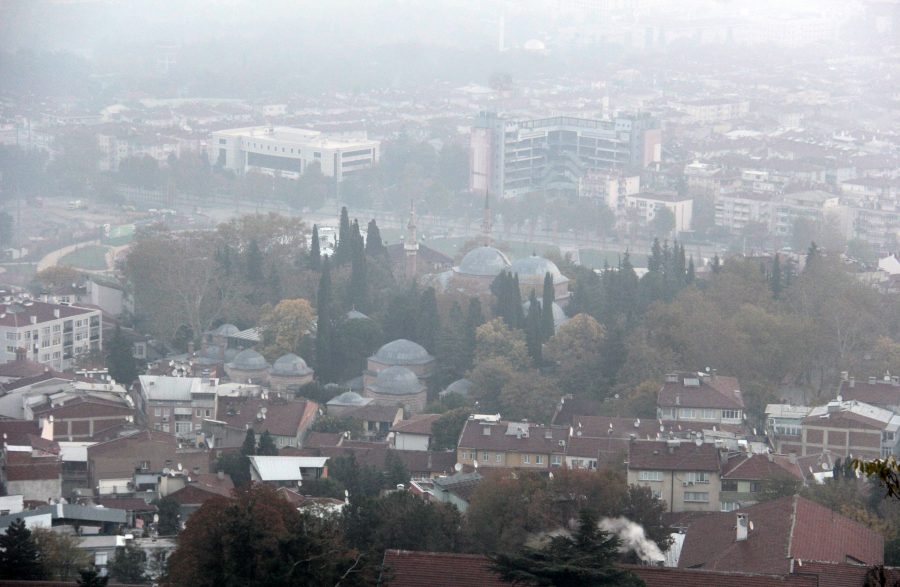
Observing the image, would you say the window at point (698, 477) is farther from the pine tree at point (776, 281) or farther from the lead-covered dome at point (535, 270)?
the lead-covered dome at point (535, 270)

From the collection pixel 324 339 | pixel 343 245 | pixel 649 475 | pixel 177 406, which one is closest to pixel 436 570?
pixel 649 475

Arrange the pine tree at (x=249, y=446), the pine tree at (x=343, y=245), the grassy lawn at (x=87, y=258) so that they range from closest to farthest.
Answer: the pine tree at (x=249, y=446) < the pine tree at (x=343, y=245) < the grassy lawn at (x=87, y=258)

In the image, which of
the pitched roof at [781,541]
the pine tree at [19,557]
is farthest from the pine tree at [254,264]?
the pine tree at [19,557]

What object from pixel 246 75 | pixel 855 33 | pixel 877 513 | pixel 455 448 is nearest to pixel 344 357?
pixel 455 448

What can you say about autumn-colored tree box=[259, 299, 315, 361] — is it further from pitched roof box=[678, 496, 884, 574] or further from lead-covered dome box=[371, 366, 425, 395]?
pitched roof box=[678, 496, 884, 574]

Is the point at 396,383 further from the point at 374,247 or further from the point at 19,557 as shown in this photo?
the point at 19,557

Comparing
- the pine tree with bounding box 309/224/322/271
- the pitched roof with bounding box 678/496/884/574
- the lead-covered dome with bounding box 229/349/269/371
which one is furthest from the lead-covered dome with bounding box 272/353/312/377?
the pitched roof with bounding box 678/496/884/574

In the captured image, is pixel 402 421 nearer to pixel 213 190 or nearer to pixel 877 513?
pixel 877 513
